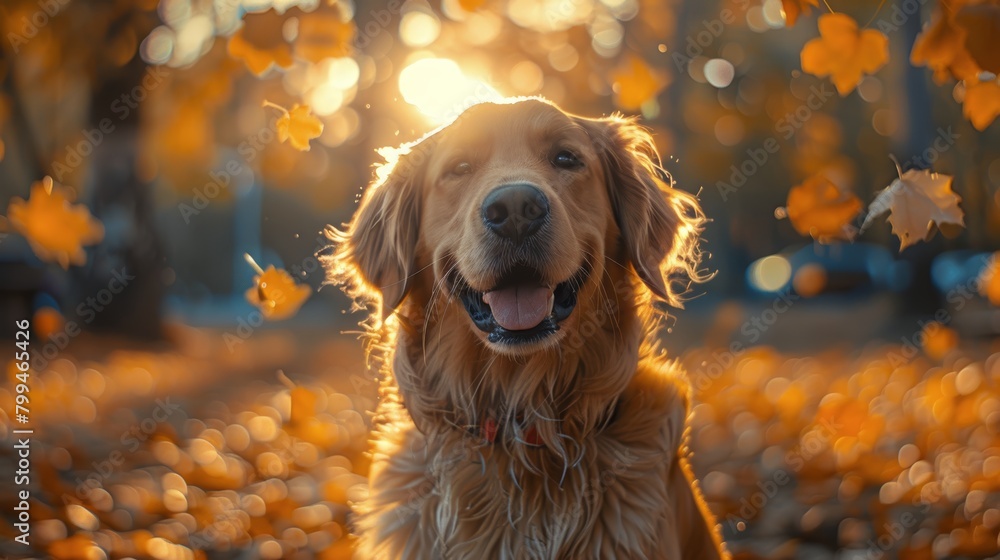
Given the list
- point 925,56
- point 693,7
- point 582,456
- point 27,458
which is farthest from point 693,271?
point 693,7

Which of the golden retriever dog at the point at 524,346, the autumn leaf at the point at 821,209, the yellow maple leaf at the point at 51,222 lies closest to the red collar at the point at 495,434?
the golden retriever dog at the point at 524,346

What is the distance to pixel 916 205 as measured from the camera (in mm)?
2406

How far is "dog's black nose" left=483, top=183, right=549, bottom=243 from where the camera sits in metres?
2.75

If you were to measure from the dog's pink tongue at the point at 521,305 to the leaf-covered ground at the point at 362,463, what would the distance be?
1.18 meters

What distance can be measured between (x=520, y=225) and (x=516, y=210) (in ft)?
0.17

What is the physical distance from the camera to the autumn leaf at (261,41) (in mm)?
2896

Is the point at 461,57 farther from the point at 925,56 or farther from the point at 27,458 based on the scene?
the point at 925,56

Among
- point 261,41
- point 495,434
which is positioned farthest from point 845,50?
point 261,41

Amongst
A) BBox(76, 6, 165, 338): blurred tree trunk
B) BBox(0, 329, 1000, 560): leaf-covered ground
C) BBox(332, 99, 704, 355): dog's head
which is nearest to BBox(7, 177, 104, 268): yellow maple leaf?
BBox(0, 329, 1000, 560): leaf-covered ground

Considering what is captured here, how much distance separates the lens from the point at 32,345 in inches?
441

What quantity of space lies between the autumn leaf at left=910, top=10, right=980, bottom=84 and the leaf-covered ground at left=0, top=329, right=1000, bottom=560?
2459mm

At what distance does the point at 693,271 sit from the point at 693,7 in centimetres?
921

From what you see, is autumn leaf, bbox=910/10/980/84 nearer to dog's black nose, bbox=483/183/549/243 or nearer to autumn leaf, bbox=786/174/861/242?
autumn leaf, bbox=786/174/861/242

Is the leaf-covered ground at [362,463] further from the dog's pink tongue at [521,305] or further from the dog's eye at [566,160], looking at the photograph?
the dog's eye at [566,160]
